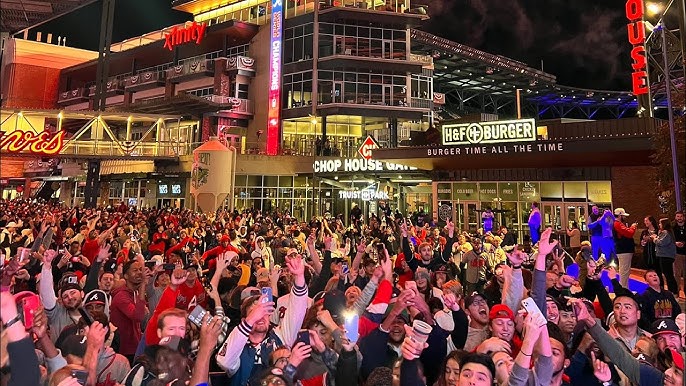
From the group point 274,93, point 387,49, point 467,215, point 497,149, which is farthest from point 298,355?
point 387,49

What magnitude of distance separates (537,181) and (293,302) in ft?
73.4

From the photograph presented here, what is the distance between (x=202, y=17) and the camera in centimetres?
5006

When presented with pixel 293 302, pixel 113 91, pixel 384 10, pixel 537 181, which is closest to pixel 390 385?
pixel 293 302

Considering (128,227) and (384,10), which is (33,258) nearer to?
(128,227)

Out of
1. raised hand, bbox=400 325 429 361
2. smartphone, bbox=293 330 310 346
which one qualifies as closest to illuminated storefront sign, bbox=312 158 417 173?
smartphone, bbox=293 330 310 346

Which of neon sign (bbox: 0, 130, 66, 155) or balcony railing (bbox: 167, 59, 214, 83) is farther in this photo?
balcony railing (bbox: 167, 59, 214, 83)

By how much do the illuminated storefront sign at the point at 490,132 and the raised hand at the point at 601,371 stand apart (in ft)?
55.2

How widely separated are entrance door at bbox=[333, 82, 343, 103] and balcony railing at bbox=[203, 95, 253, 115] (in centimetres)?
823

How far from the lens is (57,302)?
4.60m

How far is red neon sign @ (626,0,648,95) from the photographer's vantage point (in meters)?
21.2

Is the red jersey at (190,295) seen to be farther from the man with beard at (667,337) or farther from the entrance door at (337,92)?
the entrance door at (337,92)

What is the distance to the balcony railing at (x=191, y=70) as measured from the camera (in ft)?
132

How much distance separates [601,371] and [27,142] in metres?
4.55

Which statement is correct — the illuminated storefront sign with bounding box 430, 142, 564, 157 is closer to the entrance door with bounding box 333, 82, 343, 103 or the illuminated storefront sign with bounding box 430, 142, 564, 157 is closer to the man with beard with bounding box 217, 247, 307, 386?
the man with beard with bounding box 217, 247, 307, 386
